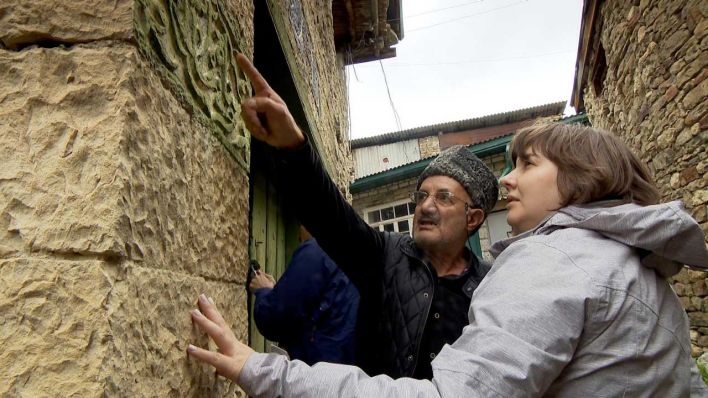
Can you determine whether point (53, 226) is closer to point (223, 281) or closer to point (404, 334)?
point (223, 281)

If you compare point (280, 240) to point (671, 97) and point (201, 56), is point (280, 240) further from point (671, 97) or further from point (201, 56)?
point (671, 97)

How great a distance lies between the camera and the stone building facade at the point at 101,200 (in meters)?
0.55

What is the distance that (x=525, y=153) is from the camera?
1.09 meters

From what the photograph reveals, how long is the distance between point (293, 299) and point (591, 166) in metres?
1.20

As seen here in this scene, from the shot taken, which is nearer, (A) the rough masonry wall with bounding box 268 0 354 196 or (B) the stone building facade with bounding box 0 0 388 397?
(B) the stone building facade with bounding box 0 0 388 397

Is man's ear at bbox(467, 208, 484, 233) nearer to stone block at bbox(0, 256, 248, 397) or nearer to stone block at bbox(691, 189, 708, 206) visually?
stone block at bbox(0, 256, 248, 397)

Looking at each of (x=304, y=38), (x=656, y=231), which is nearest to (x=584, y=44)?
(x=304, y=38)

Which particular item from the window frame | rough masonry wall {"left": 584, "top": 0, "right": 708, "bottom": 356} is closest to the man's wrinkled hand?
rough masonry wall {"left": 584, "top": 0, "right": 708, "bottom": 356}

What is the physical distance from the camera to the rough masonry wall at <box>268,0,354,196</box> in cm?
219

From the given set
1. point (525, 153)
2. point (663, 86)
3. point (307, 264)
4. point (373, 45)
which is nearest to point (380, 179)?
point (373, 45)

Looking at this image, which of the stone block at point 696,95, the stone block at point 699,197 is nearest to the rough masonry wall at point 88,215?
the stone block at point 696,95

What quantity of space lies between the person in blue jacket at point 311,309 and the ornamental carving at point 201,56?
0.71 meters

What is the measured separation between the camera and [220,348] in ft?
2.71

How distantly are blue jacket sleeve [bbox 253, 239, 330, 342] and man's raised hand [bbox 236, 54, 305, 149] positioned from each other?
72 cm
